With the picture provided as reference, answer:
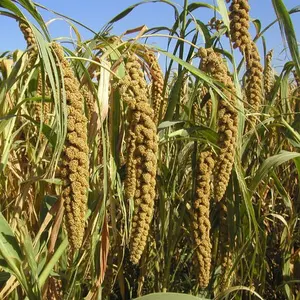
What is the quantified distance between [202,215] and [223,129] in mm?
249

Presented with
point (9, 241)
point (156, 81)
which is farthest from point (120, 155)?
point (9, 241)

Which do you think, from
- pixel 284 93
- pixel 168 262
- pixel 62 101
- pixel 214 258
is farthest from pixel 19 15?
pixel 284 93

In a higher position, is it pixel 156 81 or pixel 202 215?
pixel 156 81

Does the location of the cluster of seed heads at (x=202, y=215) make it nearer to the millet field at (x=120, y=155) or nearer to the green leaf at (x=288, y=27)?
the millet field at (x=120, y=155)

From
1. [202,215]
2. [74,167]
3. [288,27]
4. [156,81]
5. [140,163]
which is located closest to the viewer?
[74,167]

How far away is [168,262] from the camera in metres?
1.56

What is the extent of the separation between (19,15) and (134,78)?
27 centimetres

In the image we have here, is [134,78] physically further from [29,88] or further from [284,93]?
[284,93]

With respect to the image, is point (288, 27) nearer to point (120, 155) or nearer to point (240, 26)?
point (240, 26)

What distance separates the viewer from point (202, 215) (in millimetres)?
1297

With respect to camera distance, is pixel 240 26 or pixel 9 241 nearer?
pixel 9 241

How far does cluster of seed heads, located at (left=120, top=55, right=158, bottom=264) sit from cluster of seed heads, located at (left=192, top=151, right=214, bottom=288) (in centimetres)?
27

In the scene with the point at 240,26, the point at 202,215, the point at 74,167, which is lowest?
the point at 202,215

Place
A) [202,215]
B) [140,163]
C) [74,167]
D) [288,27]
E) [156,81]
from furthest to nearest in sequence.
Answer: [156,81] → [202,215] → [288,27] → [140,163] → [74,167]
